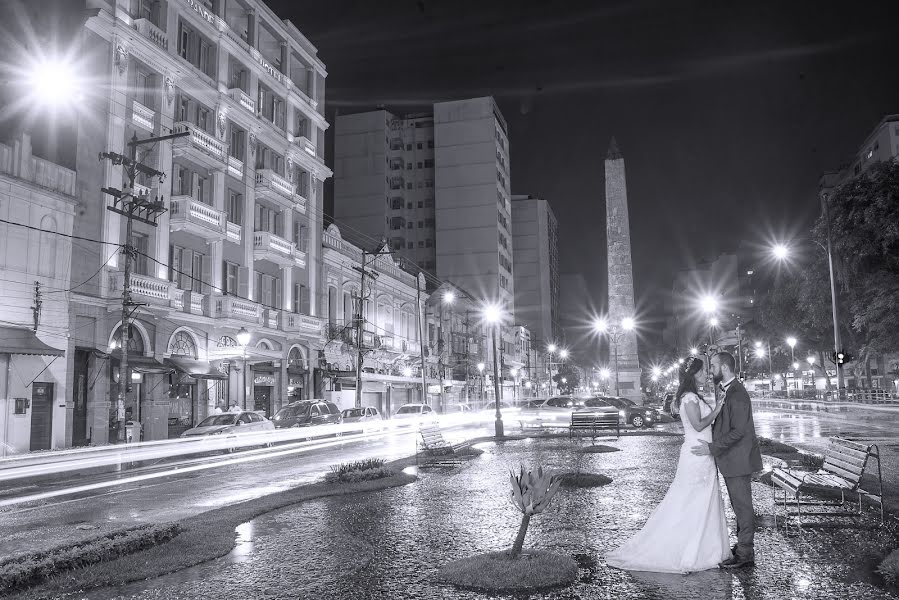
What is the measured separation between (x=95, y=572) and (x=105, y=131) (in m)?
24.5

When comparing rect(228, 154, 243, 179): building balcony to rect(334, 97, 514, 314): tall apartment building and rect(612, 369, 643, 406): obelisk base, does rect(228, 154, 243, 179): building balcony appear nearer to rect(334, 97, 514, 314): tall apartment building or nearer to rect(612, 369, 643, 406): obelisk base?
rect(612, 369, 643, 406): obelisk base

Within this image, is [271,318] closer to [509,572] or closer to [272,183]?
[272,183]

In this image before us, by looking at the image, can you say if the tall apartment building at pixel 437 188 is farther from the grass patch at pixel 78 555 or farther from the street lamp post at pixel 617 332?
the grass patch at pixel 78 555

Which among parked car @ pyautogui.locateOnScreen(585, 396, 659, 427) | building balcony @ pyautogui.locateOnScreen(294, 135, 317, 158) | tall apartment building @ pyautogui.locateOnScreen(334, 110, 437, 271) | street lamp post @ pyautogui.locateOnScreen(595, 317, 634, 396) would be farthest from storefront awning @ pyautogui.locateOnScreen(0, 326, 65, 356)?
tall apartment building @ pyautogui.locateOnScreen(334, 110, 437, 271)

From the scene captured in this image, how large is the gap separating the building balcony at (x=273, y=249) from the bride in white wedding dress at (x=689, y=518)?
1249 inches

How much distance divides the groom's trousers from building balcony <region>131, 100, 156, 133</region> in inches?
1113

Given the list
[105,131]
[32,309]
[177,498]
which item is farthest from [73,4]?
[177,498]

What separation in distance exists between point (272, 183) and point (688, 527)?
111ft

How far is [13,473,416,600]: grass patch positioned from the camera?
281 inches

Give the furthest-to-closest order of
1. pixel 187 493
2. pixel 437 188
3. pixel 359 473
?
1. pixel 437 188
2. pixel 359 473
3. pixel 187 493

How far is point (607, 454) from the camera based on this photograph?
65.8 feet

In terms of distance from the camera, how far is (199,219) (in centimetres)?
3170

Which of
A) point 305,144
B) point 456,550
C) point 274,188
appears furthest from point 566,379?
point 456,550

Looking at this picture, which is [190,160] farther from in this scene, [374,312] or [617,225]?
[617,225]
